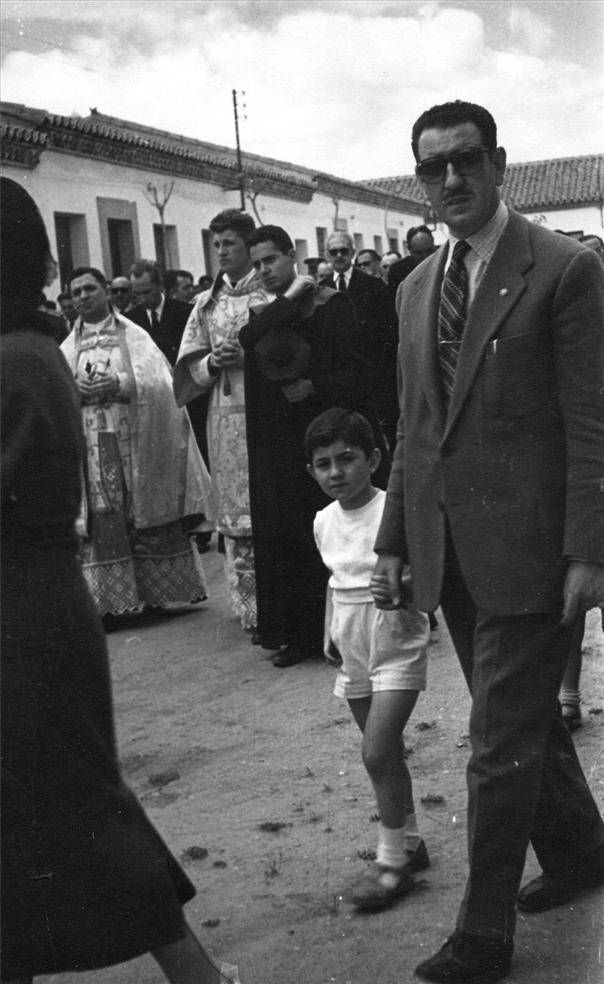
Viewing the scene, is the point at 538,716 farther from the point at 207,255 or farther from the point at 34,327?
the point at 207,255

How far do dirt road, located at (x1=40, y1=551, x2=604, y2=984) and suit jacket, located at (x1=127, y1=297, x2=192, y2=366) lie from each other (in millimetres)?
3483

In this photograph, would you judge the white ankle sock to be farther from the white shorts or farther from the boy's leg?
the white shorts

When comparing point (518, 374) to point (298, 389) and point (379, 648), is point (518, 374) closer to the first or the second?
point (379, 648)

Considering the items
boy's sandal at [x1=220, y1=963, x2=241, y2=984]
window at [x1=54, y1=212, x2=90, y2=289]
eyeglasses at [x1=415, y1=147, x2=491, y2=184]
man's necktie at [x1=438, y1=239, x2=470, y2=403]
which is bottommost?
boy's sandal at [x1=220, y1=963, x2=241, y2=984]

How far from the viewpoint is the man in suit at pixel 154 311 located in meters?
10.4

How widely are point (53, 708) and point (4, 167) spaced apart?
17.8 meters

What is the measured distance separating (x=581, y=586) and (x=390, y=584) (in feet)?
1.93

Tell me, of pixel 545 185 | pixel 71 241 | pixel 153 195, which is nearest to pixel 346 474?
pixel 545 185

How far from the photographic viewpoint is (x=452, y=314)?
3379 mm

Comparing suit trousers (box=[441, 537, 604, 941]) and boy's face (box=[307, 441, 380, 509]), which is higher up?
boy's face (box=[307, 441, 380, 509])

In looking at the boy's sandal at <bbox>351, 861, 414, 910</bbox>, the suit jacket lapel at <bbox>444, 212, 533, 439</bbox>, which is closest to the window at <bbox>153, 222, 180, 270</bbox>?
the boy's sandal at <bbox>351, 861, 414, 910</bbox>

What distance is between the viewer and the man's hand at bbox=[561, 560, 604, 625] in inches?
125

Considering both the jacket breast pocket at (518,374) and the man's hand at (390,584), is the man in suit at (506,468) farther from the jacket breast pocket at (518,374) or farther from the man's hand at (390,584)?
the man's hand at (390,584)

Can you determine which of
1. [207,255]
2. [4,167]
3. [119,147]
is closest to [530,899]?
[4,167]
